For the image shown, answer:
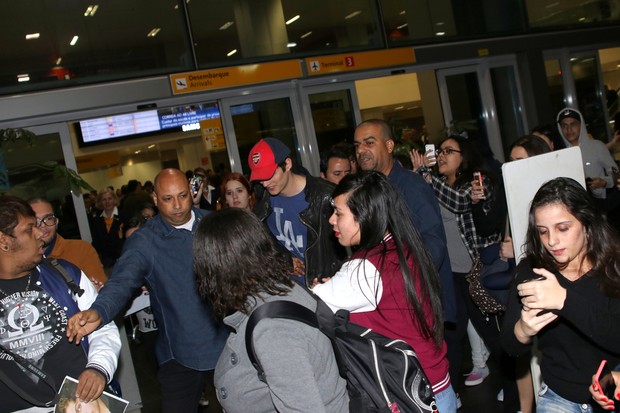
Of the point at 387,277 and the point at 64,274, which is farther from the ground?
the point at 64,274

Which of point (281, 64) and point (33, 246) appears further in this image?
point (281, 64)

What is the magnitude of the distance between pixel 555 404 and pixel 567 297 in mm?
534

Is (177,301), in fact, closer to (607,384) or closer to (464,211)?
(464,211)

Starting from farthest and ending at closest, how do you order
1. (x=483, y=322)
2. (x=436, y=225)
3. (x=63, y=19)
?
1. (x=63, y=19)
2. (x=483, y=322)
3. (x=436, y=225)

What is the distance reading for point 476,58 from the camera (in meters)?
10.8

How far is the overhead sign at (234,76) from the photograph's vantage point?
835cm

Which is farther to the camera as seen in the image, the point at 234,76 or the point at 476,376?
the point at 234,76

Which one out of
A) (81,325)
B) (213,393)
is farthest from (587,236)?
(213,393)

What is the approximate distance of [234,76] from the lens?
8656 mm

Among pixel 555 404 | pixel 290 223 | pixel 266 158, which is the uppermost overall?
pixel 266 158

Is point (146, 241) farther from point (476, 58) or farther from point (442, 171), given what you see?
point (476, 58)

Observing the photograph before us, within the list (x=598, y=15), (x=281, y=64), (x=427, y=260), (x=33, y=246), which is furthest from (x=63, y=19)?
(x=598, y=15)

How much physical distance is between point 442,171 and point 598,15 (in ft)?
31.5

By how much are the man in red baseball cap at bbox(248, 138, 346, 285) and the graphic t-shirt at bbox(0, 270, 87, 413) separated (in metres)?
1.38
